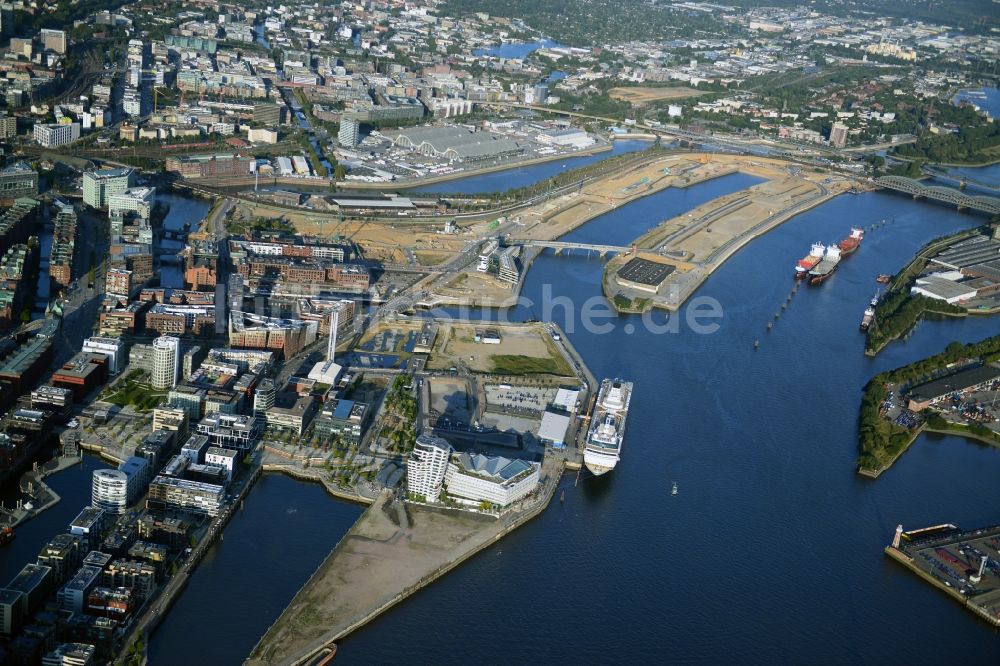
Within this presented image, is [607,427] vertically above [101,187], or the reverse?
[101,187]

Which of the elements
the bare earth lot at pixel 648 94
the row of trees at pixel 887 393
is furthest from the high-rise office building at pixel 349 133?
the row of trees at pixel 887 393

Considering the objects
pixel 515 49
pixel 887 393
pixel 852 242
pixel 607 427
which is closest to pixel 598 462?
pixel 607 427

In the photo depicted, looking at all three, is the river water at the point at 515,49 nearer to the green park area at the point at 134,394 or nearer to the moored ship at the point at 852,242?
the moored ship at the point at 852,242

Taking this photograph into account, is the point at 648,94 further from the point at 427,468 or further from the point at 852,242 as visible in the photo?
the point at 427,468

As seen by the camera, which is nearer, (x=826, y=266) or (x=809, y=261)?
(x=809, y=261)

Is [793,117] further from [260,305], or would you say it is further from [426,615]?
[426,615]

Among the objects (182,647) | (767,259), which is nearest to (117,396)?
(182,647)
